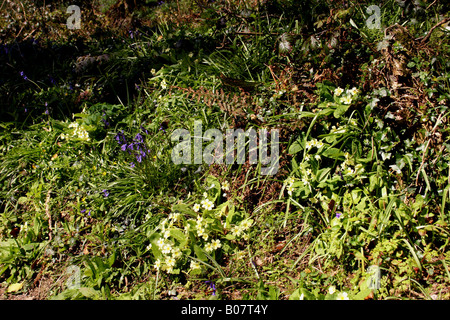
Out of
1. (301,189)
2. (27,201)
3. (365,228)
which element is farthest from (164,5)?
(365,228)

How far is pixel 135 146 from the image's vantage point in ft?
9.93

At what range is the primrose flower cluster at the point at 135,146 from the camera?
286cm

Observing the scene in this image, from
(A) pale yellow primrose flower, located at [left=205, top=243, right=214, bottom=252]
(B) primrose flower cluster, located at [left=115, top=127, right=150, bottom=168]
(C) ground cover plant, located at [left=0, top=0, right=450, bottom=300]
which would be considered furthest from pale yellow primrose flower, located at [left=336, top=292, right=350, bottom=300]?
(B) primrose flower cluster, located at [left=115, top=127, right=150, bottom=168]

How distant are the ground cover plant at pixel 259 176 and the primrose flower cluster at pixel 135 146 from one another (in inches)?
0.8

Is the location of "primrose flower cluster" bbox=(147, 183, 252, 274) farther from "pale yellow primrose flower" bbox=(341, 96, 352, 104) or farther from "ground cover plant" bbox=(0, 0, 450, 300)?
"pale yellow primrose flower" bbox=(341, 96, 352, 104)

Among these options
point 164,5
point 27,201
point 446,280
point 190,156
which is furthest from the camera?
point 164,5

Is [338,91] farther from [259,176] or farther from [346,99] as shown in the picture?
[259,176]

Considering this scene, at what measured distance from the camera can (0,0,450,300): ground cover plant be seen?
2219mm

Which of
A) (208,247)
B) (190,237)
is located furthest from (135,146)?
(208,247)

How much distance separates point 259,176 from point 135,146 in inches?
43.6

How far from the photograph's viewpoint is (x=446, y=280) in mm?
2018
